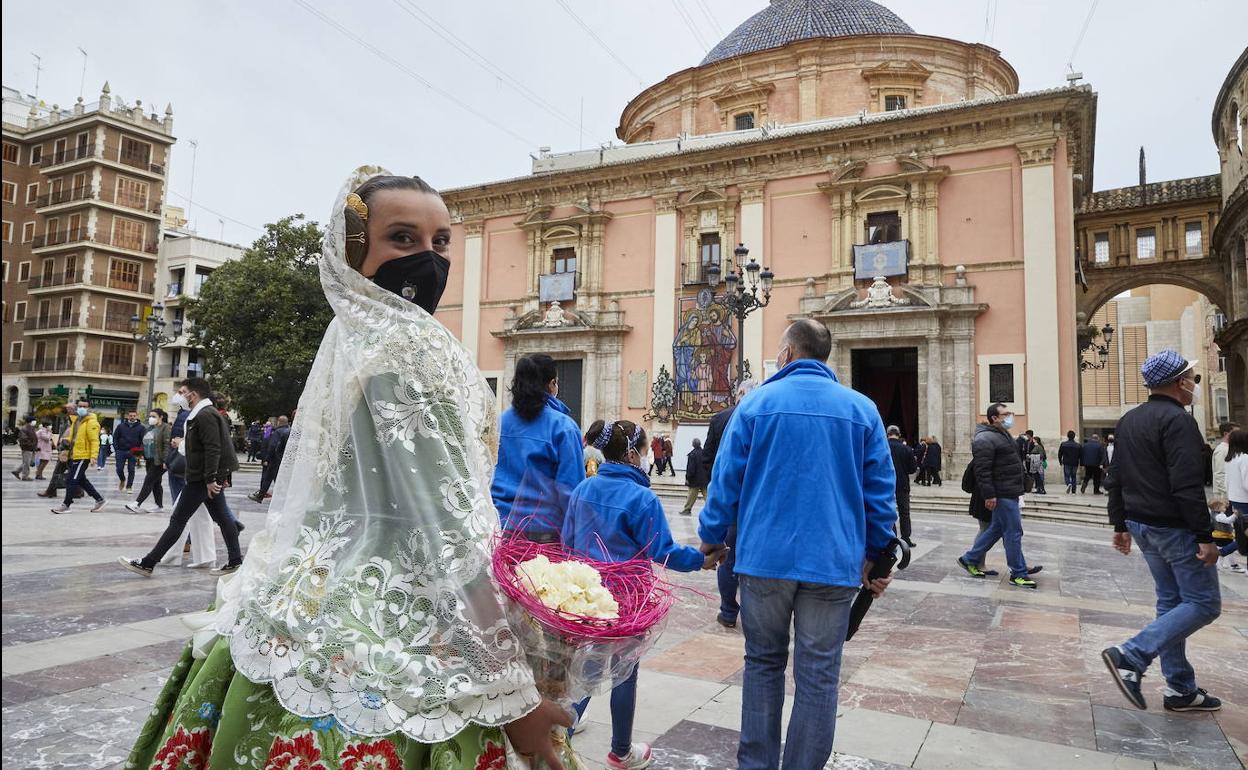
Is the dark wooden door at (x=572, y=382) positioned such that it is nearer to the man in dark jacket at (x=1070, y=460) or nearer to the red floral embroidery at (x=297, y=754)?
the man in dark jacket at (x=1070, y=460)

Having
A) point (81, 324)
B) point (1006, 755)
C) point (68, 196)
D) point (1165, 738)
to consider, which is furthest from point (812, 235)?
point (68, 196)

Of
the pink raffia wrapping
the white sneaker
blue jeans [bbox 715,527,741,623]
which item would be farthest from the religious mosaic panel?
the pink raffia wrapping

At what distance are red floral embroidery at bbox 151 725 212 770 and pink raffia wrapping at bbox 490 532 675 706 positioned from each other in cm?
76

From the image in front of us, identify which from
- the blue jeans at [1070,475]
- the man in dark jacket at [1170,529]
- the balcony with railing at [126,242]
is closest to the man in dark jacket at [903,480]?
the man in dark jacket at [1170,529]

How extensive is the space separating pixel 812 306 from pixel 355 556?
21.7 meters

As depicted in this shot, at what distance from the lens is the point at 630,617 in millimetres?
1806

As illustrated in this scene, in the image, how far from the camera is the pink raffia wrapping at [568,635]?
5.61ft

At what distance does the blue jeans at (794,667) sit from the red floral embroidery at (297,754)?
67.6 inches

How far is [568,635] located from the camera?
5.65 ft

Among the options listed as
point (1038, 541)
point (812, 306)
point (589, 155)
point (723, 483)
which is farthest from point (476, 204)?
point (723, 483)

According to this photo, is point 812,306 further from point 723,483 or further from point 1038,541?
point 723,483

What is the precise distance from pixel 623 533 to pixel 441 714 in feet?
5.56

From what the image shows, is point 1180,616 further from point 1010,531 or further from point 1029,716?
point 1010,531

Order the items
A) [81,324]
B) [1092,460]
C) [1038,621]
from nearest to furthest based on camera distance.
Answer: [1038,621]
[1092,460]
[81,324]
